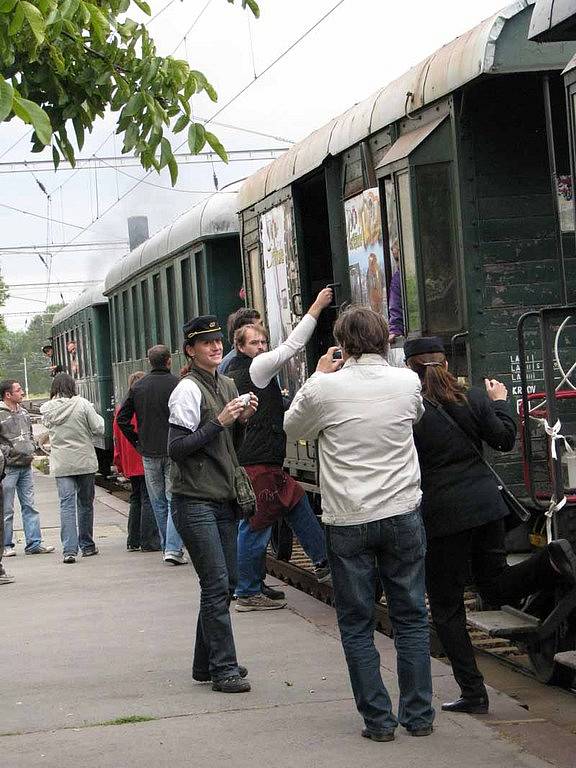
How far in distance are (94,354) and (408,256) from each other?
18.7 meters

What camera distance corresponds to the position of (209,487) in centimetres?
Result: 693

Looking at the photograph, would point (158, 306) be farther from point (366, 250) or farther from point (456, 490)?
point (456, 490)

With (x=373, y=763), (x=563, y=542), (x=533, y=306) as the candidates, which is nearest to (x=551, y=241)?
(x=533, y=306)

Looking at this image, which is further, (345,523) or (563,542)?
(563,542)

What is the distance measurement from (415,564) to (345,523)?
36 centimetres

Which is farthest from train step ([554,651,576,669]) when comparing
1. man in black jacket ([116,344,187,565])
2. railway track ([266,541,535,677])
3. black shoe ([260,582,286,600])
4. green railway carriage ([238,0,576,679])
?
man in black jacket ([116,344,187,565])

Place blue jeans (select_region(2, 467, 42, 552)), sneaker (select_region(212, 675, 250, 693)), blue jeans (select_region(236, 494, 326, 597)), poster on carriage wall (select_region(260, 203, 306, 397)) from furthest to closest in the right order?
blue jeans (select_region(2, 467, 42, 552)) → poster on carriage wall (select_region(260, 203, 306, 397)) → blue jeans (select_region(236, 494, 326, 597)) → sneaker (select_region(212, 675, 250, 693))

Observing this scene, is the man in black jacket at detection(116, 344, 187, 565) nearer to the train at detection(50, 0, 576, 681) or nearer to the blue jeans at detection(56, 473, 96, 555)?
the blue jeans at detection(56, 473, 96, 555)

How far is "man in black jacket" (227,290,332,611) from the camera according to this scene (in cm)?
905

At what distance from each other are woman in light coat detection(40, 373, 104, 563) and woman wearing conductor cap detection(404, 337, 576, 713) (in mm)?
7162

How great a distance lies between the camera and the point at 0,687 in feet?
24.7

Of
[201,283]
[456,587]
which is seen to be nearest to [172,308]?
[201,283]

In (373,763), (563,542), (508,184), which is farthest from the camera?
(508,184)

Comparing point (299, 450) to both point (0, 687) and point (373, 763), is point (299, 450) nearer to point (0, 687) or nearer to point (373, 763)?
point (0, 687)
